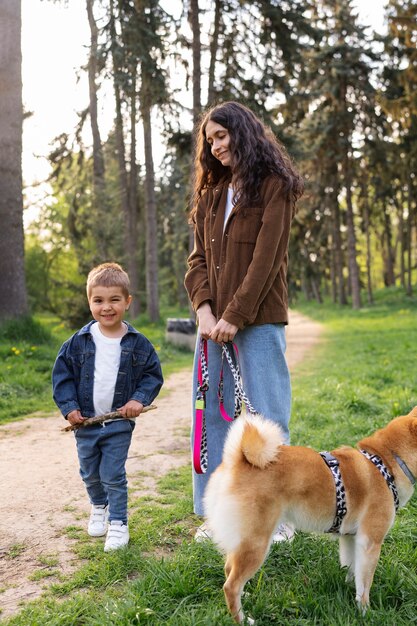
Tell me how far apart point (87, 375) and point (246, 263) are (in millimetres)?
1254

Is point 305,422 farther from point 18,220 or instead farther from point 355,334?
point 355,334

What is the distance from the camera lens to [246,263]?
3.49 metres

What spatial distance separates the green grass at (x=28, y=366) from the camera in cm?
772

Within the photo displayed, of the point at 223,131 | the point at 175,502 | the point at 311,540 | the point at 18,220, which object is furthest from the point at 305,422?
the point at 18,220

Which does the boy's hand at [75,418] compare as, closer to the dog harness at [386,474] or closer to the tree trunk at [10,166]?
the dog harness at [386,474]

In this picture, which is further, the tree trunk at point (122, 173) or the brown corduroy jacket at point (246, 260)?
the tree trunk at point (122, 173)

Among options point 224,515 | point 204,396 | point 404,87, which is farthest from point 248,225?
point 404,87

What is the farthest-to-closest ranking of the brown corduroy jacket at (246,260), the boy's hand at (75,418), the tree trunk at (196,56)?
the tree trunk at (196,56) < the boy's hand at (75,418) < the brown corduroy jacket at (246,260)

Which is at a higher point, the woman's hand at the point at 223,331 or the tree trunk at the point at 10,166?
the tree trunk at the point at 10,166

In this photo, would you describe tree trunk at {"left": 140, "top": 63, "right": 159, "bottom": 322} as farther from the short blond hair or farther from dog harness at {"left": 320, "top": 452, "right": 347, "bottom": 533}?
dog harness at {"left": 320, "top": 452, "right": 347, "bottom": 533}

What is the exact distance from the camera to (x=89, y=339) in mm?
3807

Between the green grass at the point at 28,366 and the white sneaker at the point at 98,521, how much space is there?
3.57 m

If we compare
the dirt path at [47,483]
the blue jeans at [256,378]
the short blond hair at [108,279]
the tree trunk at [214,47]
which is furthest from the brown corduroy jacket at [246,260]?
the tree trunk at [214,47]

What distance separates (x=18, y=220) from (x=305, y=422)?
697 centimetres
